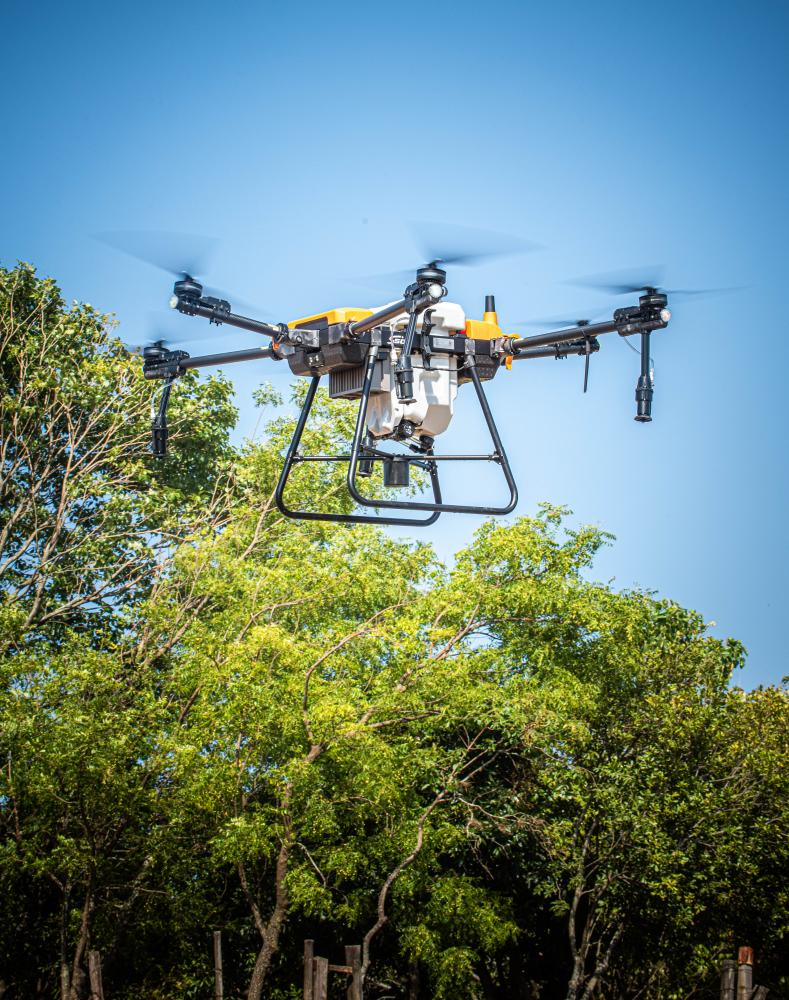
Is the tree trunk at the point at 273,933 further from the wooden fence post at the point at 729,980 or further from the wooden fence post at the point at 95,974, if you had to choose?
the wooden fence post at the point at 729,980

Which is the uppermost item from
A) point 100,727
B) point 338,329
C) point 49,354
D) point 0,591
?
point 49,354

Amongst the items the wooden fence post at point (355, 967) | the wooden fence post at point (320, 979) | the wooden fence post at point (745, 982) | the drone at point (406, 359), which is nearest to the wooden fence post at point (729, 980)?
the wooden fence post at point (745, 982)

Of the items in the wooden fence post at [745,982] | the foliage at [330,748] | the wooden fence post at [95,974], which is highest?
the foliage at [330,748]

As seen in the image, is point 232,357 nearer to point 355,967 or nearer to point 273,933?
point 355,967

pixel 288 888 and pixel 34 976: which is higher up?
pixel 288 888

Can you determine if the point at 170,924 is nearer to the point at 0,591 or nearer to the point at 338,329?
the point at 0,591

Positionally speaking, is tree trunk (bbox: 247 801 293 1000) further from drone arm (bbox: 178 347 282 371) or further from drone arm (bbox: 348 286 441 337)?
drone arm (bbox: 348 286 441 337)

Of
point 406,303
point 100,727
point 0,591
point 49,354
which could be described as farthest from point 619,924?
point 406,303
